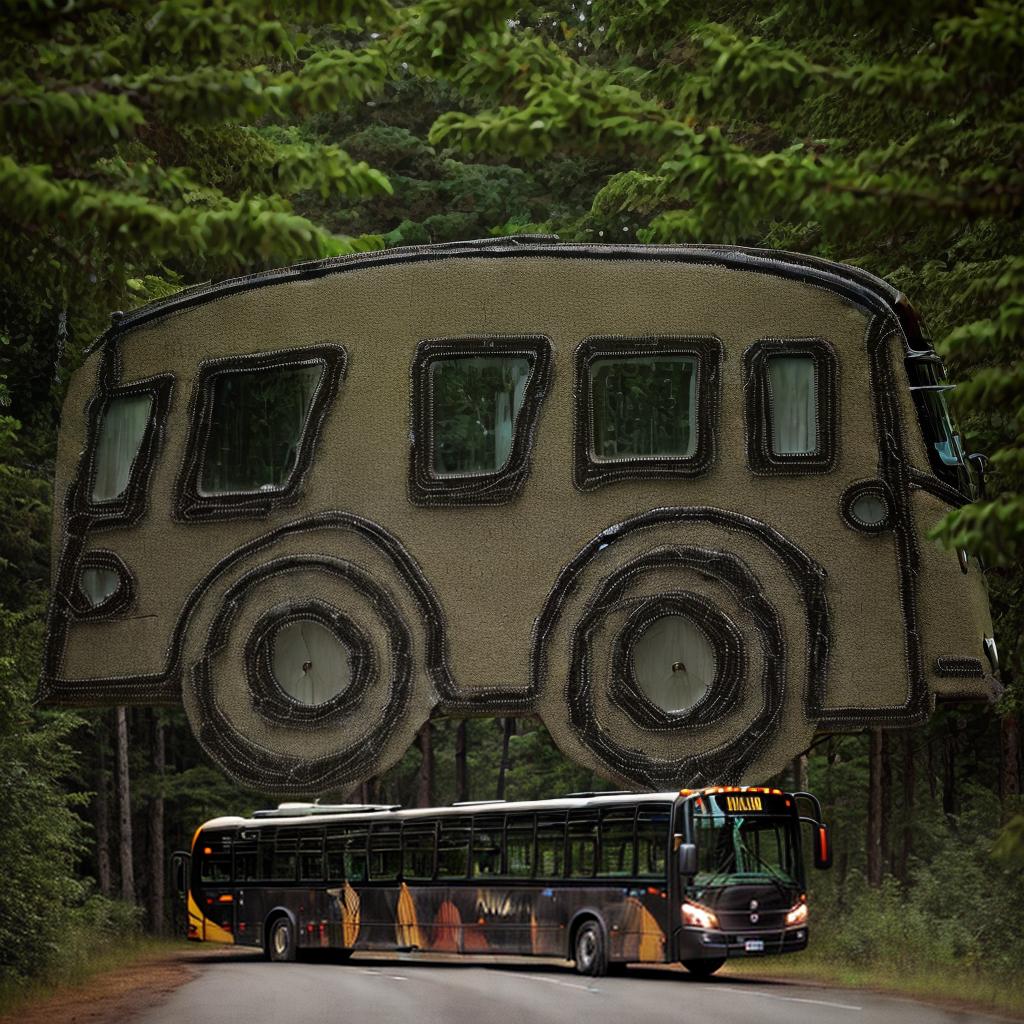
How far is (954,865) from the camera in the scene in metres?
27.2

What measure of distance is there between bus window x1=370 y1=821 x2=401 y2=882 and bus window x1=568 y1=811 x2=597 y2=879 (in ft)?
9.37

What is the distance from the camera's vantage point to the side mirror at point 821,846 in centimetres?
1903

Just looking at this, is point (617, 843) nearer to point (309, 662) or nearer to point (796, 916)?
point (796, 916)

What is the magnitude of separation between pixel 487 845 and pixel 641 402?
7.17 metres

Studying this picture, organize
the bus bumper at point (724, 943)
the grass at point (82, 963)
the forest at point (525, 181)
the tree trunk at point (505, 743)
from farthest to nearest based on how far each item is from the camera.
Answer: the tree trunk at point (505, 743) → the grass at point (82, 963) → the bus bumper at point (724, 943) → the forest at point (525, 181)

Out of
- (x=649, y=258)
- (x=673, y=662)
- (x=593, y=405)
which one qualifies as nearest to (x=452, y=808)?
(x=673, y=662)

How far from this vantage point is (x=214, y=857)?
2575cm

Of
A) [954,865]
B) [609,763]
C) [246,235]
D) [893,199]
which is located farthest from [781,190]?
[954,865]

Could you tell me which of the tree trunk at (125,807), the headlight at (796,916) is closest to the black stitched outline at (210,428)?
the headlight at (796,916)

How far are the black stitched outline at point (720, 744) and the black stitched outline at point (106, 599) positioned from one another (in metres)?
3.88

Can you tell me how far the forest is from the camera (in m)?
11.4

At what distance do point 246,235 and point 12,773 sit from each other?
11764 mm

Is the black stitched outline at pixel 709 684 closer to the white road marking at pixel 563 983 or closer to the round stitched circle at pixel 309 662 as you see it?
the round stitched circle at pixel 309 662

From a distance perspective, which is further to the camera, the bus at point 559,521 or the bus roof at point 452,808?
the bus roof at point 452,808
